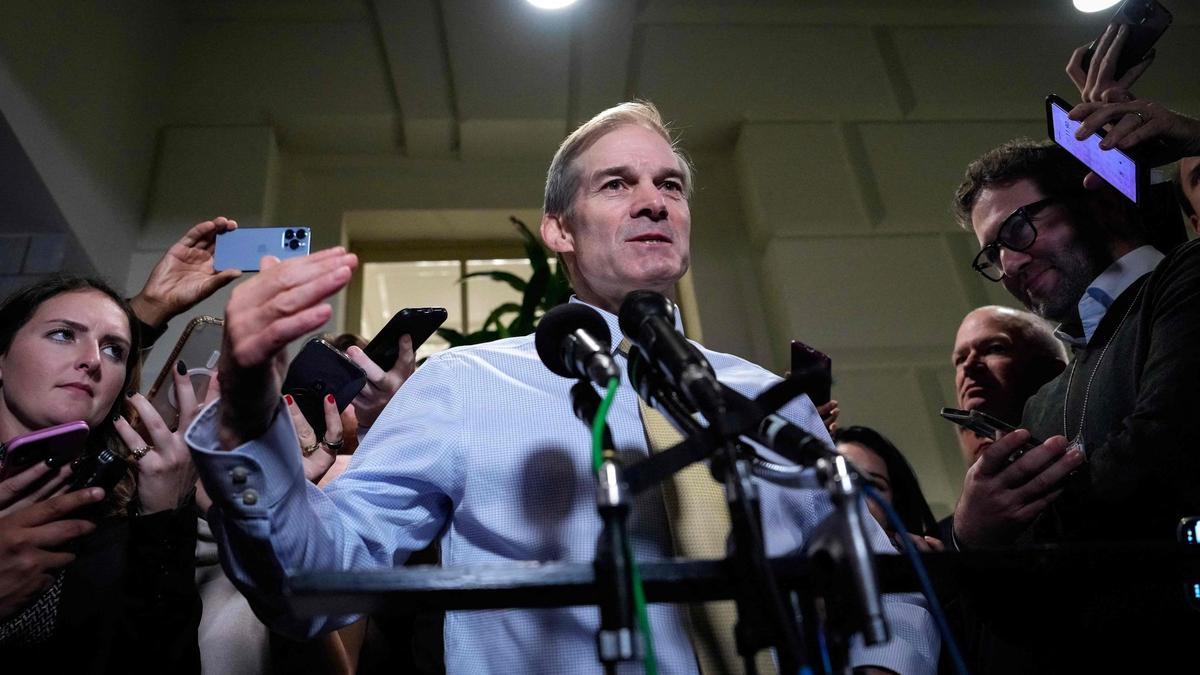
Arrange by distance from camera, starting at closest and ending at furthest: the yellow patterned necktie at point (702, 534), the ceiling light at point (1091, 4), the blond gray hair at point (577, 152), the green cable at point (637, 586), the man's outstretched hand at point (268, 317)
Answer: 1. the green cable at point (637, 586)
2. the man's outstretched hand at point (268, 317)
3. the yellow patterned necktie at point (702, 534)
4. the blond gray hair at point (577, 152)
5. the ceiling light at point (1091, 4)

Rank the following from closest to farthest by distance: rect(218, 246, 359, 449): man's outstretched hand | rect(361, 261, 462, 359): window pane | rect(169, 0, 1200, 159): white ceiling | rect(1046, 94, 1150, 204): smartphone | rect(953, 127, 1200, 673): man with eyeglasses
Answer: rect(218, 246, 359, 449): man's outstretched hand
rect(953, 127, 1200, 673): man with eyeglasses
rect(1046, 94, 1150, 204): smartphone
rect(169, 0, 1200, 159): white ceiling
rect(361, 261, 462, 359): window pane

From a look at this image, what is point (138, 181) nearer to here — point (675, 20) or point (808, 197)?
point (675, 20)

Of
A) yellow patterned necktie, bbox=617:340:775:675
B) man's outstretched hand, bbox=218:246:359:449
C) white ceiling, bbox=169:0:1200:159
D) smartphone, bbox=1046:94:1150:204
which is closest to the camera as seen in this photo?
man's outstretched hand, bbox=218:246:359:449

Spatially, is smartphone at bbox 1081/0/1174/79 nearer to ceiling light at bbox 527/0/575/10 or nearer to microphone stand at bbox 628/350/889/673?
microphone stand at bbox 628/350/889/673

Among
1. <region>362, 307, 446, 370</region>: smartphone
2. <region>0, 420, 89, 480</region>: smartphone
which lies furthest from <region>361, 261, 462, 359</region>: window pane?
<region>0, 420, 89, 480</region>: smartphone

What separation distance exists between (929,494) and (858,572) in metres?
2.91

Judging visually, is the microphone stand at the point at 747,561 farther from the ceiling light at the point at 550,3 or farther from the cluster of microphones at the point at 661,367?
the ceiling light at the point at 550,3

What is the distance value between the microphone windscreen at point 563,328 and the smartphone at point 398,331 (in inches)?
42.4

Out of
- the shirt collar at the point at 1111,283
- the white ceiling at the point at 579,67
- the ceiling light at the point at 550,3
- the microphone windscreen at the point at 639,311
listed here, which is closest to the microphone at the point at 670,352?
the microphone windscreen at the point at 639,311

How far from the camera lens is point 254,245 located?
55.1 inches

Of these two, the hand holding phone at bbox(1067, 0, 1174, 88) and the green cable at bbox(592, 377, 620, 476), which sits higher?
the hand holding phone at bbox(1067, 0, 1174, 88)

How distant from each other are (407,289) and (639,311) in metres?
4.01

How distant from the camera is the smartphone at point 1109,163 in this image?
160 cm

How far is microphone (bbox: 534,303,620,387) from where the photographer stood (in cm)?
72
